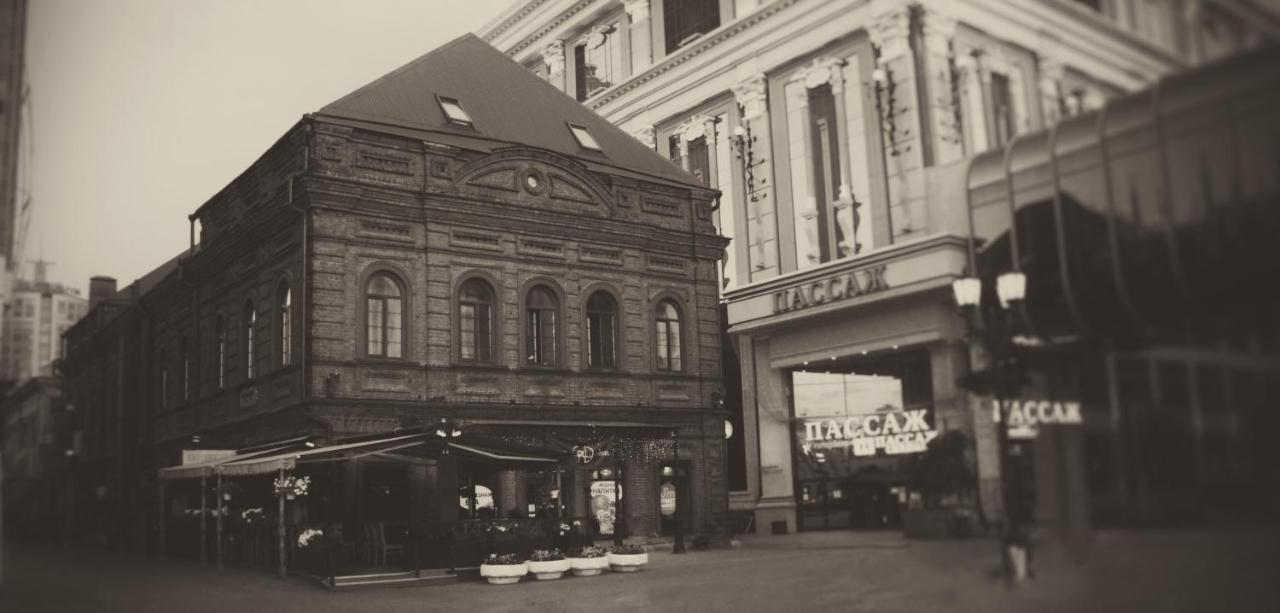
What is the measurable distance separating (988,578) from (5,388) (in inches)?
209

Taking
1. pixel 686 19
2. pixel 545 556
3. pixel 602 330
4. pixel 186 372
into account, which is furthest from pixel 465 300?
pixel 686 19

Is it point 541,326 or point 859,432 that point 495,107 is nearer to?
point 541,326

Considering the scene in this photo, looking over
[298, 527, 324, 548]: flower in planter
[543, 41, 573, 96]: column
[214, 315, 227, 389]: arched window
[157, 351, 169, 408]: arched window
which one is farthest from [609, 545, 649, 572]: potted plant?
[157, 351, 169, 408]: arched window

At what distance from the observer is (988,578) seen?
2871mm

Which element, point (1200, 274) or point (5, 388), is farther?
point (5, 388)

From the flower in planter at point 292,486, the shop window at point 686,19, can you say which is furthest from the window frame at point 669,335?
the shop window at point 686,19

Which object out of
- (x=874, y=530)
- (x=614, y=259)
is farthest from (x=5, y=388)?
(x=614, y=259)

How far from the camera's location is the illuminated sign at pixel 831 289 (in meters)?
3.05

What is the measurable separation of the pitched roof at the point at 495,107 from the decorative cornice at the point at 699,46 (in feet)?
68.0

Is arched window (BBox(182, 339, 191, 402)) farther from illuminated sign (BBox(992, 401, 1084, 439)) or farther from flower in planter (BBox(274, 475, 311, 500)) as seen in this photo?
illuminated sign (BBox(992, 401, 1084, 439))

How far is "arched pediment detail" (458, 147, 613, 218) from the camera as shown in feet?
83.2

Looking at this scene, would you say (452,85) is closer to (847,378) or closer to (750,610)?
(750,610)

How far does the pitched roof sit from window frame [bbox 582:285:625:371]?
311 centimetres

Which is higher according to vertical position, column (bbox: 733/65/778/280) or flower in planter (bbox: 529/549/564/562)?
column (bbox: 733/65/778/280)
